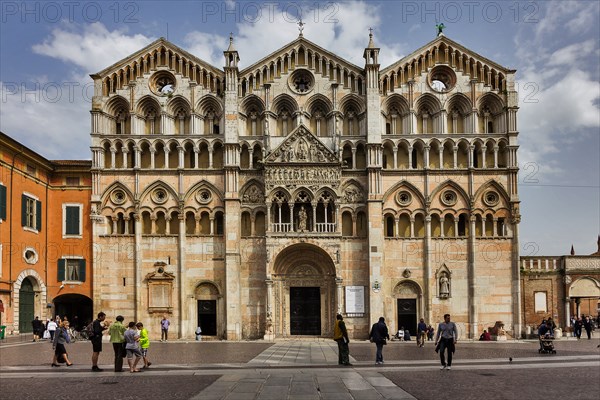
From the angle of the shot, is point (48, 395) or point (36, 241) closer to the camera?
point (48, 395)

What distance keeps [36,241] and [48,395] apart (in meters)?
31.4

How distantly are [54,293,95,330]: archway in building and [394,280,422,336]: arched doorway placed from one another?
2250cm

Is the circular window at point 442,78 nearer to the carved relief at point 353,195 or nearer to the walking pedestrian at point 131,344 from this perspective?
the carved relief at point 353,195

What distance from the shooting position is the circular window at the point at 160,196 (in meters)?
48.2

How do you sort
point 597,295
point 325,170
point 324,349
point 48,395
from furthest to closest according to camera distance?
1. point 597,295
2. point 325,170
3. point 324,349
4. point 48,395

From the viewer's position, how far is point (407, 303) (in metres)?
47.7

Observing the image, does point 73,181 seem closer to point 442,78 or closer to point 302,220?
point 302,220

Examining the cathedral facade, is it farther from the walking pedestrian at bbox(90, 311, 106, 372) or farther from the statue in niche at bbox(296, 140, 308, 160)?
the walking pedestrian at bbox(90, 311, 106, 372)

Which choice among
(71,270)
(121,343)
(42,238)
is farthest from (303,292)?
(121,343)

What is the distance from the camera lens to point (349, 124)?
49531 millimetres

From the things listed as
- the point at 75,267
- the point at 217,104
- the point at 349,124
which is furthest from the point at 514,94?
the point at 75,267

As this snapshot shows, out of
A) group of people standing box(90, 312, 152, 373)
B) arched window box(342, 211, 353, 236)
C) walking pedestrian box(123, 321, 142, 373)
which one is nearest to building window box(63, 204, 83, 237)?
arched window box(342, 211, 353, 236)

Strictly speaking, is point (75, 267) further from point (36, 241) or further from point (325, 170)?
point (325, 170)

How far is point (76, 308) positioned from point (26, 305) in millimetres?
5734
